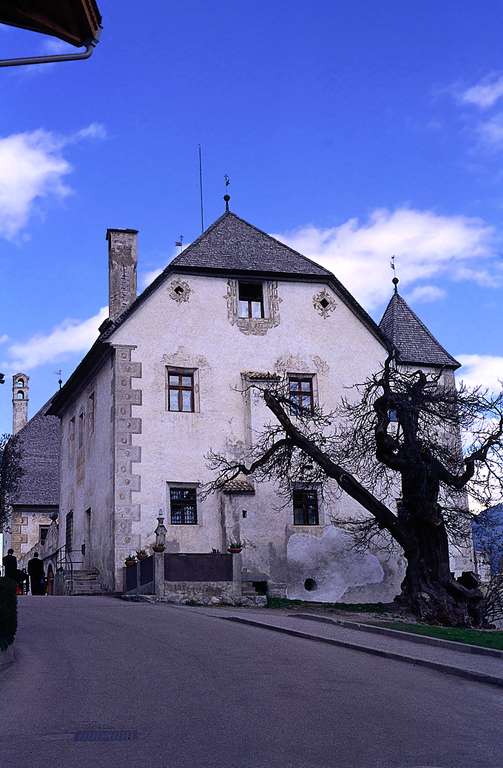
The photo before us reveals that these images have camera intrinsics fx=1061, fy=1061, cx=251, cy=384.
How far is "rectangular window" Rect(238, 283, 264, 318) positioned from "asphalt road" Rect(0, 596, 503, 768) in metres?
19.8

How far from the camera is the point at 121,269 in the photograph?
3850 centimetres

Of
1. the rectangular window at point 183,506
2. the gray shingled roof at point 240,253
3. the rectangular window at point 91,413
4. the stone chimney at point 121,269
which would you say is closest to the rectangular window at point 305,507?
the rectangular window at point 183,506

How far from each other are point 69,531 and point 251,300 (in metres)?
12.2

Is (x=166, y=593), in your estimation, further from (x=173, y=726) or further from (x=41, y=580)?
(x=173, y=726)

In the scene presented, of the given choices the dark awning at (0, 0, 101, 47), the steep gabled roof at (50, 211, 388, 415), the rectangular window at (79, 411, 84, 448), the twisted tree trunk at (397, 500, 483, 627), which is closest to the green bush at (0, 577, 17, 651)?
the dark awning at (0, 0, 101, 47)

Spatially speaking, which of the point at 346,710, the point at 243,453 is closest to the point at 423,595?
the point at 243,453

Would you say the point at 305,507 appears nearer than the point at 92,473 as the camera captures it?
Yes

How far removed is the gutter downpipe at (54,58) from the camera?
10477mm

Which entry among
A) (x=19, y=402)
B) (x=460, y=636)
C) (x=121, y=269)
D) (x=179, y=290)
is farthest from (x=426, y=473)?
(x=19, y=402)

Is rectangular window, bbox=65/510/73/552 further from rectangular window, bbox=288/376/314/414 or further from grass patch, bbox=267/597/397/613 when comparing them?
grass patch, bbox=267/597/397/613

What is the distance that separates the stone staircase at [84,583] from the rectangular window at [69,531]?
505 cm

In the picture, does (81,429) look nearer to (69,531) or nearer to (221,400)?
(69,531)

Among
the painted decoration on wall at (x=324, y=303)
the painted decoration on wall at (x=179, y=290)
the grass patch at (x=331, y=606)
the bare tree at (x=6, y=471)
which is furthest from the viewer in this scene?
the painted decoration on wall at (x=324, y=303)

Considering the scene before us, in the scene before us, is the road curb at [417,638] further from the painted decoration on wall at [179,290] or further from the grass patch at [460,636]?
the painted decoration on wall at [179,290]
